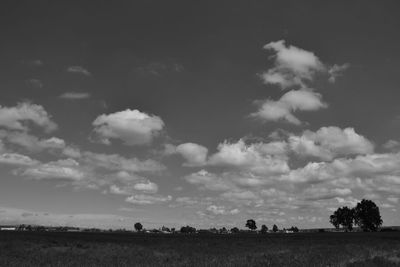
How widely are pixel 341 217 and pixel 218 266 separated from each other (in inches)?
7298

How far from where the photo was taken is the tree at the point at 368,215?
17625cm

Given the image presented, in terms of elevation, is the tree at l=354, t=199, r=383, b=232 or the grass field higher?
the tree at l=354, t=199, r=383, b=232

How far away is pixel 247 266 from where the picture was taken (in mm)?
25297

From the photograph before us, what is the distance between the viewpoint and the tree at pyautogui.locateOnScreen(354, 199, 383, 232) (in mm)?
176250

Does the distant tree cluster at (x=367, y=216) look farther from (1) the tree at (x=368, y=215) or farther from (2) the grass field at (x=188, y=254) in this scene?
(2) the grass field at (x=188, y=254)

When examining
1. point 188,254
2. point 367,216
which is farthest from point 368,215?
point 188,254

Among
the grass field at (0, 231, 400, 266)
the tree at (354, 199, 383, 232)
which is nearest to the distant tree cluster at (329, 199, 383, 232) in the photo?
the tree at (354, 199, 383, 232)

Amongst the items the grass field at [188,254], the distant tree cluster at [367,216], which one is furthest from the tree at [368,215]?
the grass field at [188,254]

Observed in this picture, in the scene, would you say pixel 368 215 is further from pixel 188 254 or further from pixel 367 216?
pixel 188 254

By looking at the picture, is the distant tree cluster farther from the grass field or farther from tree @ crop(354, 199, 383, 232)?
the grass field

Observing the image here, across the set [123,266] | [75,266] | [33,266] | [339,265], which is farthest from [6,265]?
[339,265]

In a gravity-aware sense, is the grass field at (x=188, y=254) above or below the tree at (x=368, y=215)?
below

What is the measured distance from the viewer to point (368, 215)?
582 ft

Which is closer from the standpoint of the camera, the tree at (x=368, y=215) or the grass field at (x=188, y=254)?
the grass field at (x=188, y=254)
